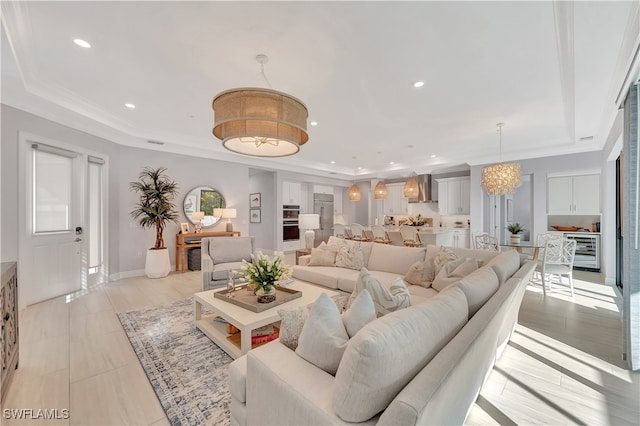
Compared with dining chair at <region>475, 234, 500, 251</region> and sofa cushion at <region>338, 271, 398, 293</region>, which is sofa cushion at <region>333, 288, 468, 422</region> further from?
dining chair at <region>475, 234, 500, 251</region>

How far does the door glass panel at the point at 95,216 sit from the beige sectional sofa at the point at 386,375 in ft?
16.1

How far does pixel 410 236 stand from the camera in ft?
18.7

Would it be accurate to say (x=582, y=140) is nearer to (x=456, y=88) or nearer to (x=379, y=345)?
(x=456, y=88)

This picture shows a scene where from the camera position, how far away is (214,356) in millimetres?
2393

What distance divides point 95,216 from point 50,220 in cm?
85

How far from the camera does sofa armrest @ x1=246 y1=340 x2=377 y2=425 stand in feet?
3.26

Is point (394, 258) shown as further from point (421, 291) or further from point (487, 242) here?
point (487, 242)

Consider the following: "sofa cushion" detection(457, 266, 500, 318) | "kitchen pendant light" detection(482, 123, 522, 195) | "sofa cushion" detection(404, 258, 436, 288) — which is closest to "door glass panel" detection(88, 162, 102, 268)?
"sofa cushion" detection(404, 258, 436, 288)

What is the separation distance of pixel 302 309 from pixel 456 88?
324 cm

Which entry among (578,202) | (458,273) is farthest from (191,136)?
(578,202)

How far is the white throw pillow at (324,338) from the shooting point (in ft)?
3.84

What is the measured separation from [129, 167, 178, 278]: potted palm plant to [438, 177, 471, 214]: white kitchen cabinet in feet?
23.4

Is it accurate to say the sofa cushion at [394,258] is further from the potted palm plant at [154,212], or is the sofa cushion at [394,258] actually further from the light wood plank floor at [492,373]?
the potted palm plant at [154,212]

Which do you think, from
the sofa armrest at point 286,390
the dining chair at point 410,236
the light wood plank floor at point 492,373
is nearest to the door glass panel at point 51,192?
the light wood plank floor at point 492,373
